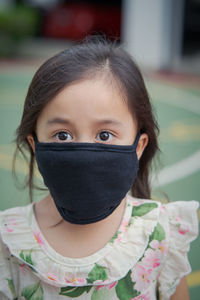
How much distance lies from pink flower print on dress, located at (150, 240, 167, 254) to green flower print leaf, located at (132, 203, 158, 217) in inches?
5.5

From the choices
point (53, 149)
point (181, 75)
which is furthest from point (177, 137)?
point (181, 75)

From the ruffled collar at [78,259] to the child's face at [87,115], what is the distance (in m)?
0.36

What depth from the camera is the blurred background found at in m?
4.26

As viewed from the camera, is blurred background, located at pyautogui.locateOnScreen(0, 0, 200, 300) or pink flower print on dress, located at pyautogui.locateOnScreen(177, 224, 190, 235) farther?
blurred background, located at pyautogui.locateOnScreen(0, 0, 200, 300)

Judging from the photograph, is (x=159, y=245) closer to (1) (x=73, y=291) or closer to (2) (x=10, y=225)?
(1) (x=73, y=291)

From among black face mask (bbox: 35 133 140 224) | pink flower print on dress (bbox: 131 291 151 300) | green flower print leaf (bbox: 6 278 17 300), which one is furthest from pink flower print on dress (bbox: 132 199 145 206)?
green flower print leaf (bbox: 6 278 17 300)

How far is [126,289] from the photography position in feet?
5.56

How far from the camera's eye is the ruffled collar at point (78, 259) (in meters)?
1.63

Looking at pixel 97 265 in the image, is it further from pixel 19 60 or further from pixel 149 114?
pixel 19 60

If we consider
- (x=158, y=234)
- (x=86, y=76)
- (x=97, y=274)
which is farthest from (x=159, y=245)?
(x=86, y=76)

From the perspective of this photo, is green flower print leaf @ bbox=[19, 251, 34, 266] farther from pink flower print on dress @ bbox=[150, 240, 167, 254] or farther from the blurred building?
the blurred building

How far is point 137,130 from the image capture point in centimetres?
176

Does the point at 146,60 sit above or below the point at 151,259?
below

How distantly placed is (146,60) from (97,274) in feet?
36.4
